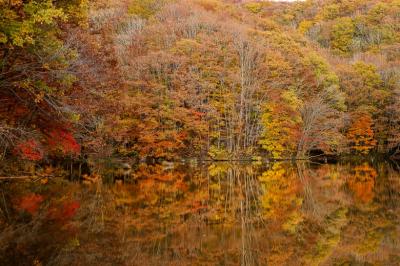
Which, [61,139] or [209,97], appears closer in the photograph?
[61,139]

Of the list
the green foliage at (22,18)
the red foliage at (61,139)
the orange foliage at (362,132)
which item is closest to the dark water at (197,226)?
the red foliage at (61,139)

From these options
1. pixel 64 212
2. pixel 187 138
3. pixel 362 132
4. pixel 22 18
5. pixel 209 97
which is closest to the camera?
pixel 22 18

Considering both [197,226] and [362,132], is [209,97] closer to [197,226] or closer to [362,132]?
[362,132]

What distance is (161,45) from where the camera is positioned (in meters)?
47.7

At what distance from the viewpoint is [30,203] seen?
14.5 meters

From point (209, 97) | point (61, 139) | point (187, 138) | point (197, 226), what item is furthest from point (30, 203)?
point (209, 97)

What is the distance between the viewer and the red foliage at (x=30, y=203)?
13370 millimetres

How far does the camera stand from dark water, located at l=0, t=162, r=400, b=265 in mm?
8742

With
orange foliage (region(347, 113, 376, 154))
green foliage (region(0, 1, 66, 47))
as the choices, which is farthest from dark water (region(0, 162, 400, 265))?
orange foliage (region(347, 113, 376, 154))

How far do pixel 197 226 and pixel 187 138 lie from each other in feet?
103

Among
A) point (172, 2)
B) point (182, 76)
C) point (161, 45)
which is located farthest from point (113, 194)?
point (172, 2)

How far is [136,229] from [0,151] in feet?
38.8

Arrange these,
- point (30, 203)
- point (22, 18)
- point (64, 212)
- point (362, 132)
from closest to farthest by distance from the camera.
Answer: point (22, 18), point (64, 212), point (30, 203), point (362, 132)

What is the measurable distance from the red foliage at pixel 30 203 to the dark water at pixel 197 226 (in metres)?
0.03
